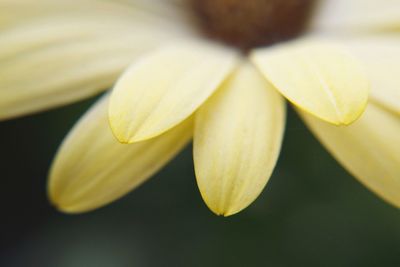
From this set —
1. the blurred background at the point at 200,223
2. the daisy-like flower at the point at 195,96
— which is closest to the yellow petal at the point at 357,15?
the daisy-like flower at the point at 195,96

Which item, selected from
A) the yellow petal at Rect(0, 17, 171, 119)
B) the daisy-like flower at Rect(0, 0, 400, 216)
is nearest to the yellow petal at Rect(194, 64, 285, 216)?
the daisy-like flower at Rect(0, 0, 400, 216)

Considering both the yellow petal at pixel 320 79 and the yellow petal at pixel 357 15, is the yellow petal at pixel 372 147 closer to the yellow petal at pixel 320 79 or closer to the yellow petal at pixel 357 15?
the yellow petal at pixel 320 79

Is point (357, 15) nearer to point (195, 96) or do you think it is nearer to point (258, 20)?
point (258, 20)

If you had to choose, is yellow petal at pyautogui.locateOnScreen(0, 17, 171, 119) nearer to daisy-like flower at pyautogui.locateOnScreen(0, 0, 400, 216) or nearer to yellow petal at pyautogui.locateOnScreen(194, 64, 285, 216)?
daisy-like flower at pyautogui.locateOnScreen(0, 0, 400, 216)

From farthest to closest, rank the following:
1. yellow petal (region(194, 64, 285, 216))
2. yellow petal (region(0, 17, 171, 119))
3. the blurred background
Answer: the blurred background, yellow petal (region(0, 17, 171, 119)), yellow petal (region(194, 64, 285, 216))

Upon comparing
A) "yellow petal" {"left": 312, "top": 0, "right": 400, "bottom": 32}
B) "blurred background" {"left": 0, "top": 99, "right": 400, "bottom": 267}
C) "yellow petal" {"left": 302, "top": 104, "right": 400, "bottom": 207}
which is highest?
"yellow petal" {"left": 302, "top": 104, "right": 400, "bottom": 207}

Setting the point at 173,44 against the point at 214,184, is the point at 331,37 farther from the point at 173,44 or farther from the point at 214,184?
the point at 214,184
